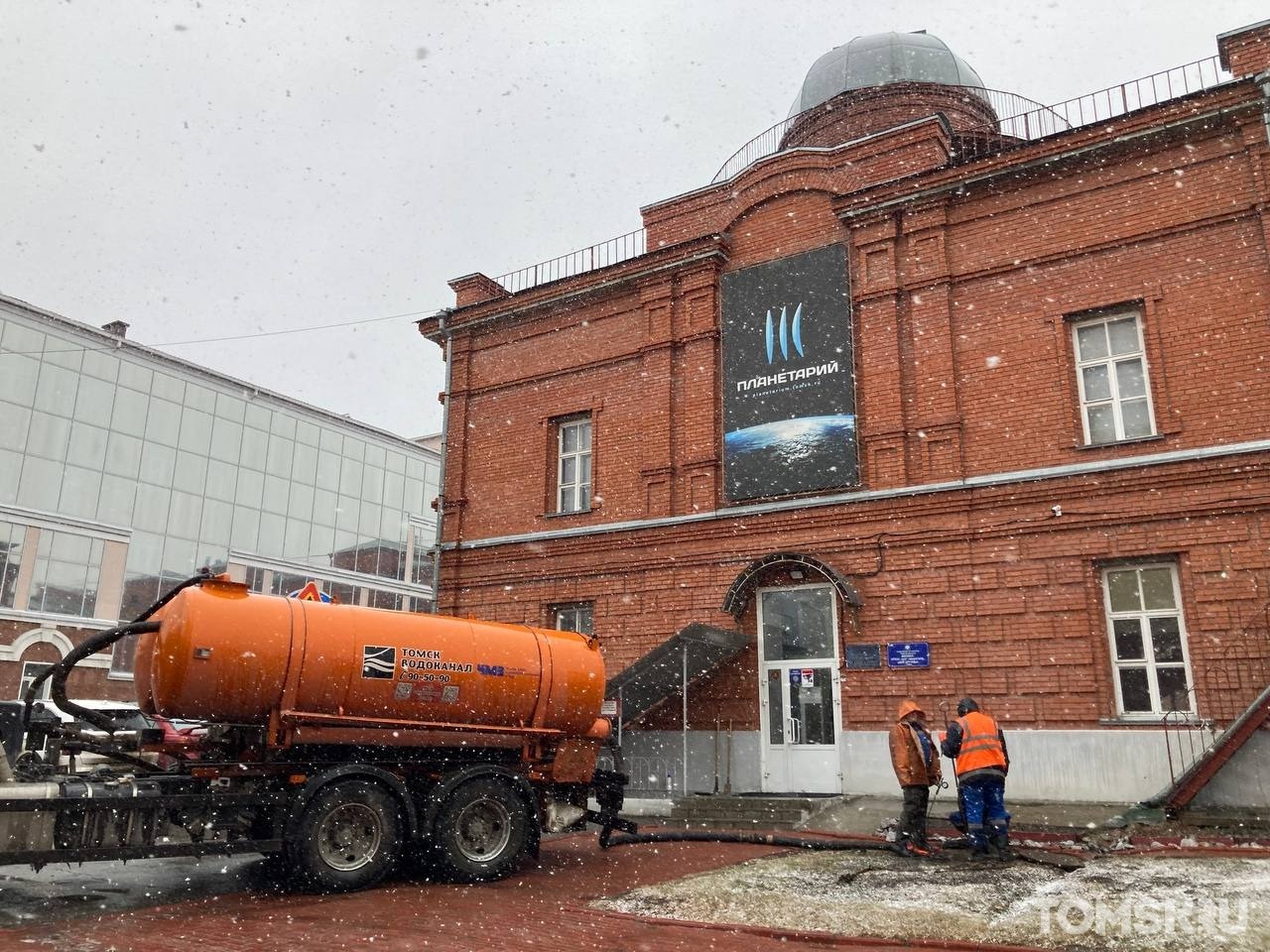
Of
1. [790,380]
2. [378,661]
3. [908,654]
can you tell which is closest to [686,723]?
[908,654]

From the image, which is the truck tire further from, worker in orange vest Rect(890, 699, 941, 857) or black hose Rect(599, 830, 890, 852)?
worker in orange vest Rect(890, 699, 941, 857)

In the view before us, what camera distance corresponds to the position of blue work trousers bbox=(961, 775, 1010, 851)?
9547 millimetres

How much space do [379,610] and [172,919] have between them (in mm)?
3182

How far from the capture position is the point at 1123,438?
1303 centimetres

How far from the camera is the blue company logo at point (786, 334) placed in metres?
15.8

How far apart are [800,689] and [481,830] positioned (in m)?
6.56

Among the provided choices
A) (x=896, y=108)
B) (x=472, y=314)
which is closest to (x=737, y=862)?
(x=472, y=314)

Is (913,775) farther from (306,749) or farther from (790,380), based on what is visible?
(790,380)

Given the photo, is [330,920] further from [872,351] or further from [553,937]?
[872,351]

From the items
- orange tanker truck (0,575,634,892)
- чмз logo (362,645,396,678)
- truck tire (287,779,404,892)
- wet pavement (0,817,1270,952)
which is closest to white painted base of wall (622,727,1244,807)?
wet pavement (0,817,1270,952)

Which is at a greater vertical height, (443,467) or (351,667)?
(443,467)

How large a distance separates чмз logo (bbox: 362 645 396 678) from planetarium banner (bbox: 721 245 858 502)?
25.5 ft

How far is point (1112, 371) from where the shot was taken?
44.1 feet

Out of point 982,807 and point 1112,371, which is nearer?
point 982,807
